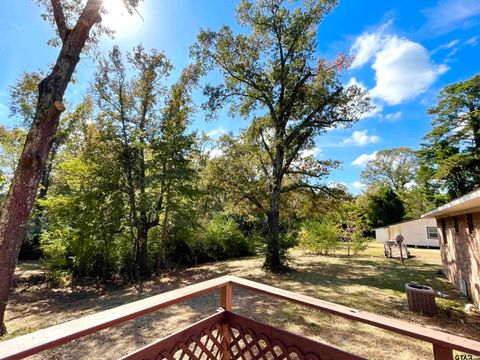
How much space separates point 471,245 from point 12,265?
8800mm

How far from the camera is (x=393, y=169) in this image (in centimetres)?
2780

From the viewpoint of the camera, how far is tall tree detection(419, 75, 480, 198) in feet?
48.6

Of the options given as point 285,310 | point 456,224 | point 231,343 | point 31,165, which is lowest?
point 285,310

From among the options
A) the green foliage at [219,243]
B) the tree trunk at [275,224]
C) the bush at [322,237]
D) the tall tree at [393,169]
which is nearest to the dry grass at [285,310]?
the tree trunk at [275,224]

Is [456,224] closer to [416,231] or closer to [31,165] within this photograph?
[31,165]

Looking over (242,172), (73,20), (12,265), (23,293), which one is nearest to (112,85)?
(73,20)

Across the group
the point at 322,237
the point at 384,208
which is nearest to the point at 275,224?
the point at 322,237

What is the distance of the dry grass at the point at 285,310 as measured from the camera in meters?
3.32

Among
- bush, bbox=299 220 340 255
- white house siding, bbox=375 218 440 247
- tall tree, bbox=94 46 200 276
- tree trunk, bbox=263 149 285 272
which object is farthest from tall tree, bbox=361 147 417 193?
tall tree, bbox=94 46 200 276

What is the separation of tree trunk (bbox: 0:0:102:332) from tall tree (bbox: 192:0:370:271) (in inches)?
208

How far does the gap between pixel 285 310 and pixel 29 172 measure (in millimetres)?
4930

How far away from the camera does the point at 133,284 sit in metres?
7.36

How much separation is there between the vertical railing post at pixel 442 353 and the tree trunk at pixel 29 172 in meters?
5.15

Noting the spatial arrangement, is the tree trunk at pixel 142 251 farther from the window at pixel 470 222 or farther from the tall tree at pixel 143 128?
the window at pixel 470 222
